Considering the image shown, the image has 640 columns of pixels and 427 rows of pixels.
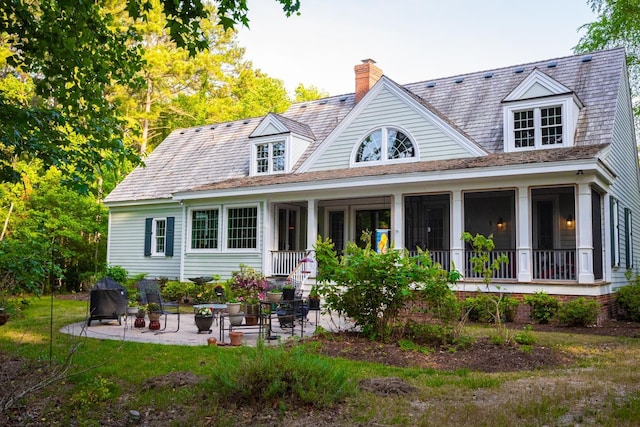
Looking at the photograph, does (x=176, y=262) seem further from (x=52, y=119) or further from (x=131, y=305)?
(x=52, y=119)

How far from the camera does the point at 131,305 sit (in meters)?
13.0

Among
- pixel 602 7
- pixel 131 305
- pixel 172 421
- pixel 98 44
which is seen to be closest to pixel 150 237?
pixel 131 305

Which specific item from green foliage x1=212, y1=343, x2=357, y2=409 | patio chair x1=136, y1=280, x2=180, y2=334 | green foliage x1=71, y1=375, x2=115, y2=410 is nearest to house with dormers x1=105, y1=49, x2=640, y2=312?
patio chair x1=136, y1=280, x2=180, y2=334

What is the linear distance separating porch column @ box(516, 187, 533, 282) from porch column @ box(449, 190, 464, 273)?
139 cm

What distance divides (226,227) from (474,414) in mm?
14354

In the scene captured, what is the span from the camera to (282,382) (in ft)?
18.3

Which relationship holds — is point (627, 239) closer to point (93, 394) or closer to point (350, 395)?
point (350, 395)

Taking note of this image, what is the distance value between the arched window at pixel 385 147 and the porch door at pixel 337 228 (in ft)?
9.75

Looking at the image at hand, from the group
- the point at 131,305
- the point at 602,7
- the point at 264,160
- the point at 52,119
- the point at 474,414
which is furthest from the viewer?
the point at 602,7

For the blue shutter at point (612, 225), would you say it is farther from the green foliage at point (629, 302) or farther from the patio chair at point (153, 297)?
the patio chair at point (153, 297)

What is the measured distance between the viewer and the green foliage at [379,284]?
877cm

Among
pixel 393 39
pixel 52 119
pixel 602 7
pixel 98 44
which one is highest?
pixel 602 7

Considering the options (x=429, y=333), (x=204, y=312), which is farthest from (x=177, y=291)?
(x=429, y=333)

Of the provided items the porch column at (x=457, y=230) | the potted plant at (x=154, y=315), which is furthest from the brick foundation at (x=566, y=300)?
the potted plant at (x=154, y=315)
